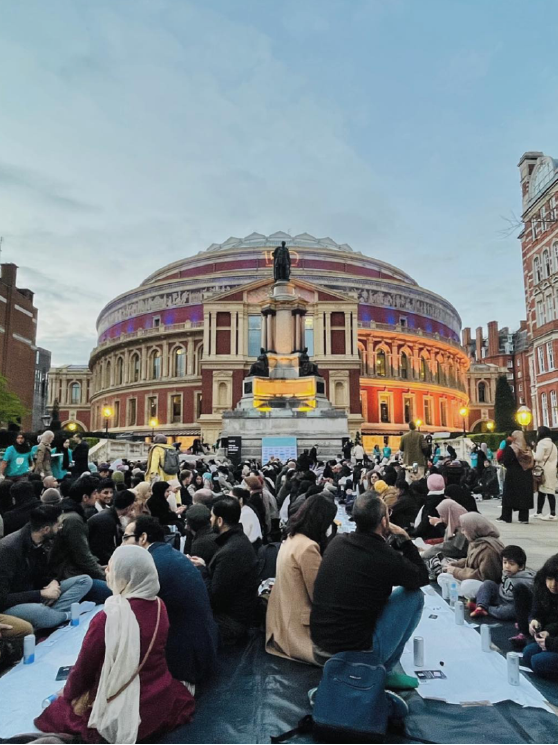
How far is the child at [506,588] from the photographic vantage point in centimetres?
562

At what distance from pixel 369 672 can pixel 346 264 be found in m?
65.8

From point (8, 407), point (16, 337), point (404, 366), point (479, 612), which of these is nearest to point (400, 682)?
point (479, 612)

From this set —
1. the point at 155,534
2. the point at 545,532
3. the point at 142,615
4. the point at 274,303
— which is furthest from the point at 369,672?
the point at 274,303

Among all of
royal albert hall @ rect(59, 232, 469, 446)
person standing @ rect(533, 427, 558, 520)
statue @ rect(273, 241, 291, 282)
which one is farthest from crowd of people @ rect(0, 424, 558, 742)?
royal albert hall @ rect(59, 232, 469, 446)

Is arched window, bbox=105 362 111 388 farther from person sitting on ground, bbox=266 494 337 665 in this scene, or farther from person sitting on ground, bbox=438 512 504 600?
person sitting on ground, bbox=266 494 337 665

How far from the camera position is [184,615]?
407cm

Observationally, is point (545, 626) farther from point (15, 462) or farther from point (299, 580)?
point (15, 462)

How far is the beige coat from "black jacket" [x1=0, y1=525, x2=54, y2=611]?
2653 millimetres

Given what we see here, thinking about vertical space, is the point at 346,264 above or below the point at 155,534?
above

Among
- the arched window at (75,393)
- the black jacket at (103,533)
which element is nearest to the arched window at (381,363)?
the arched window at (75,393)

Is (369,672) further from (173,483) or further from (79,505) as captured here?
(173,483)

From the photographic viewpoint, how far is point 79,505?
6930mm

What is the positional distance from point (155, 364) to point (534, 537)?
55491 millimetres

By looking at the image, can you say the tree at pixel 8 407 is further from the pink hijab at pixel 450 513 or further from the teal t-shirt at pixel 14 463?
the pink hijab at pixel 450 513
